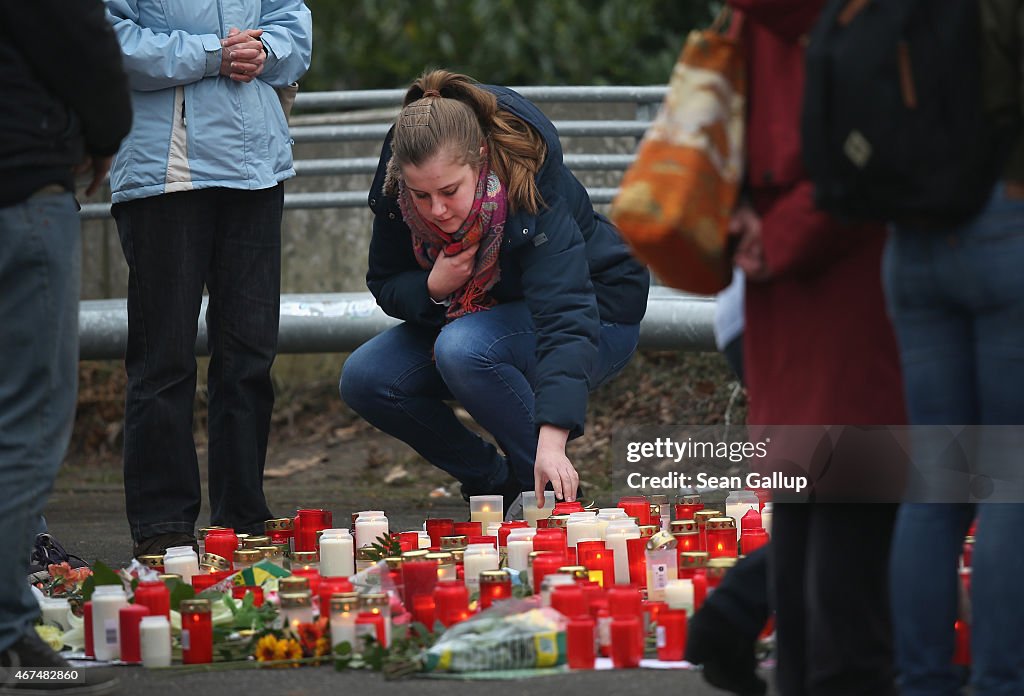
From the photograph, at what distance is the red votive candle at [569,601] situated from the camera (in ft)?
12.3

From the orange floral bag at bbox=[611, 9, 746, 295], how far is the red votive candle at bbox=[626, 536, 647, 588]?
164cm

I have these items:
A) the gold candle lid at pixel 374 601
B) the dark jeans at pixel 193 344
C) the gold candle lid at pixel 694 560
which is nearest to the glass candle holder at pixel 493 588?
the gold candle lid at pixel 374 601

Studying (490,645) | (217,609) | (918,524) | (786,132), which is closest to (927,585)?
(918,524)

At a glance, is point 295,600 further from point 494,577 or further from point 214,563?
point 214,563

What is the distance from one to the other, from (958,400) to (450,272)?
2.67 m

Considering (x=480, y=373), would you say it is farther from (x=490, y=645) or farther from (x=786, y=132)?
(x=786, y=132)

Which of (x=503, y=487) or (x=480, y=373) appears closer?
(x=480, y=373)

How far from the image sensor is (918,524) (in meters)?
2.95

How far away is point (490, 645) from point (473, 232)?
72.0 inches

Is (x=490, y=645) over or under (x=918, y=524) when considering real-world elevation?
under

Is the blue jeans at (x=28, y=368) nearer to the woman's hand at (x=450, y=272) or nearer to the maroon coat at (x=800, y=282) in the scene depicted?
the maroon coat at (x=800, y=282)

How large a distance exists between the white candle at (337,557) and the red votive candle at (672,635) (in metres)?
1.17

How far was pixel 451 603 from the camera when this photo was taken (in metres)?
3.85

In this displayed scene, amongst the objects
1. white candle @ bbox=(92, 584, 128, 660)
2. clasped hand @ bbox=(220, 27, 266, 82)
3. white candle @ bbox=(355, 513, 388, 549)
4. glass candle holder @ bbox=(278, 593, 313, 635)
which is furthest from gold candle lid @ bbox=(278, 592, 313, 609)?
clasped hand @ bbox=(220, 27, 266, 82)
